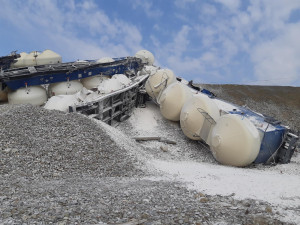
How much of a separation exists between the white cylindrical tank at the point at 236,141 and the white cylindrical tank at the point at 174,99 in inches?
137

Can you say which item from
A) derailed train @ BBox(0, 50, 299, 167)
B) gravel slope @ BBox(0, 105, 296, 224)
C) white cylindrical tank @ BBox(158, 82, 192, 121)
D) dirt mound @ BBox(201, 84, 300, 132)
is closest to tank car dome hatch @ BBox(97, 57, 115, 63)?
derailed train @ BBox(0, 50, 299, 167)

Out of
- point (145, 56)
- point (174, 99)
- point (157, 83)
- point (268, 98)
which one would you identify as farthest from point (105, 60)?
point (268, 98)

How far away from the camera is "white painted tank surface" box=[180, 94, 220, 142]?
11211mm

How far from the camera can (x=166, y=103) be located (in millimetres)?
13477

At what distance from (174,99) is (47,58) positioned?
10.3 meters

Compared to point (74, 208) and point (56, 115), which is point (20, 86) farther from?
point (74, 208)

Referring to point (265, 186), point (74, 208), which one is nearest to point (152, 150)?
point (265, 186)

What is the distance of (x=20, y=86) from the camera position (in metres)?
12.9

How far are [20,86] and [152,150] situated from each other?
721 centimetres

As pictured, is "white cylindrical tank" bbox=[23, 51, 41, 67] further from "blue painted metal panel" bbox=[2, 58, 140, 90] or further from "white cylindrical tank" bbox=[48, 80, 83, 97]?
"blue painted metal panel" bbox=[2, 58, 140, 90]

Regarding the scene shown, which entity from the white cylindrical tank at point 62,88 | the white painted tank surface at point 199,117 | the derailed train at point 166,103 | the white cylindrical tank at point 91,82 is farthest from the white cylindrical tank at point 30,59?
the white painted tank surface at point 199,117

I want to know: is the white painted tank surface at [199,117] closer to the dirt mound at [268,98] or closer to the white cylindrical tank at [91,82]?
the white cylindrical tank at [91,82]

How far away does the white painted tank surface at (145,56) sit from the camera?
930 inches

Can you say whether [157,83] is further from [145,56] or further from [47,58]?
[145,56]
